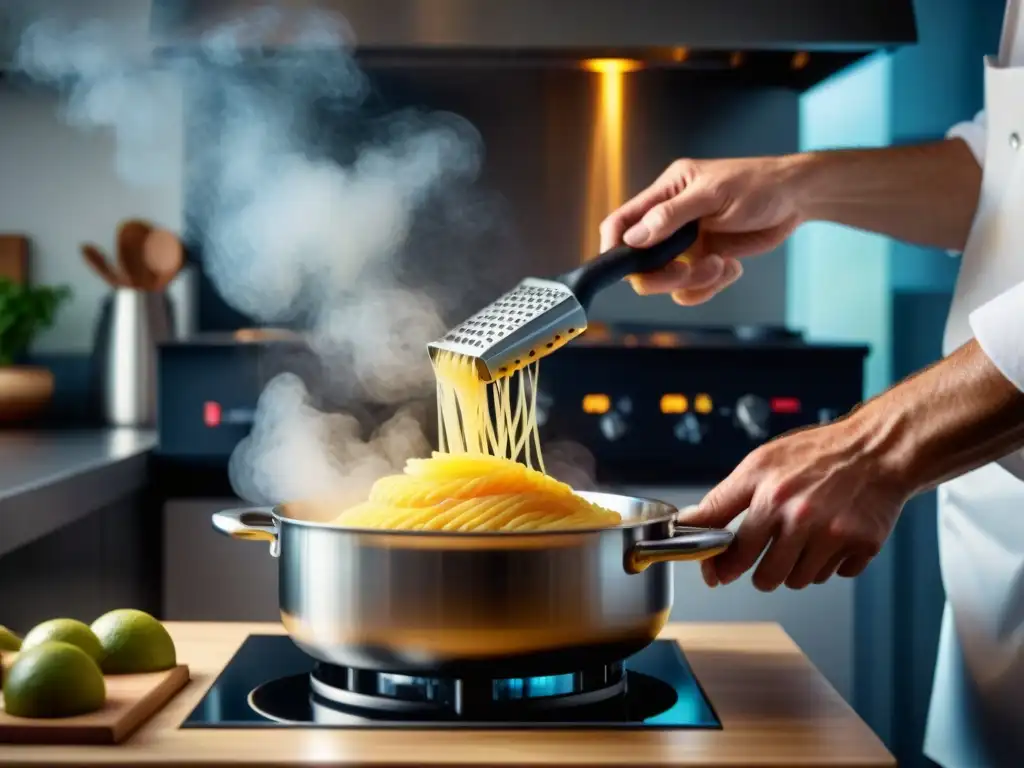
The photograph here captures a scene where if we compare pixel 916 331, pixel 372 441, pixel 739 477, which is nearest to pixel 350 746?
pixel 739 477

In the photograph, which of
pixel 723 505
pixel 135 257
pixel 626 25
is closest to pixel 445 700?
pixel 723 505

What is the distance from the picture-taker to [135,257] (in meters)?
2.50

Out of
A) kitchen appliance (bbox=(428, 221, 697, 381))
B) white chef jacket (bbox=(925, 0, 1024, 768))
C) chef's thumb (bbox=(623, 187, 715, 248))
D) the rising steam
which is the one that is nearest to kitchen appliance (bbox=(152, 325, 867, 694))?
the rising steam

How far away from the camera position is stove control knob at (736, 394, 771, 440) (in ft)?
6.77

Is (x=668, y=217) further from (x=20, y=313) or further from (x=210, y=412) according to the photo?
(x=20, y=313)

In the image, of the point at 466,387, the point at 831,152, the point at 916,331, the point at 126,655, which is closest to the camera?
the point at 126,655

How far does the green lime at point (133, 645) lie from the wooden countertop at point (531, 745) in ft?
0.12

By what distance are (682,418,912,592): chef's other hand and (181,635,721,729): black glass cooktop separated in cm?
10

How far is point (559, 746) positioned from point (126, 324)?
1867 millimetres

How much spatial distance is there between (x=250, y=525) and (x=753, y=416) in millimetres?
1267

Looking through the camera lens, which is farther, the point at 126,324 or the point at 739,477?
the point at 126,324

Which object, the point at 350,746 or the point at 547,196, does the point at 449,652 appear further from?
the point at 547,196

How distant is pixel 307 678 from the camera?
91cm

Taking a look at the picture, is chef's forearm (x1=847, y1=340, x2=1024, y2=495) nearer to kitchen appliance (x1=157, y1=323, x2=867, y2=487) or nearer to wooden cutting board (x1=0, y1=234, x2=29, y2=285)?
kitchen appliance (x1=157, y1=323, x2=867, y2=487)
